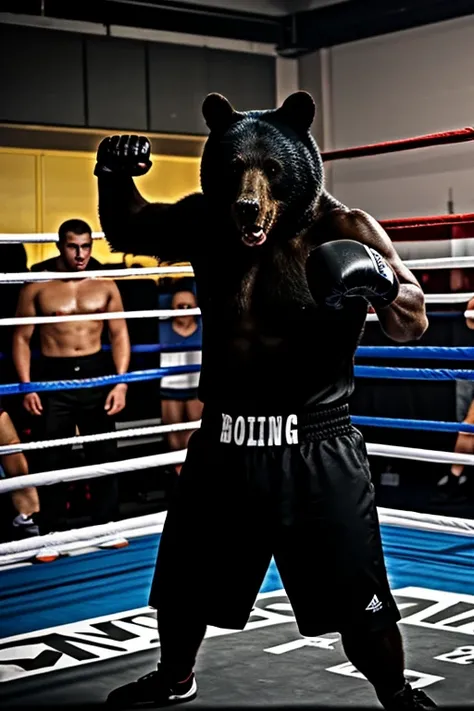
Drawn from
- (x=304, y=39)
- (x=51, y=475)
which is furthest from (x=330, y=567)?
(x=304, y=39)

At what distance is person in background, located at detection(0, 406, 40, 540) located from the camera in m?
4.79

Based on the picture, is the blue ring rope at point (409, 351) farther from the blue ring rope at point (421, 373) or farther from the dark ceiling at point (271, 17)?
the dark ceiling at point (271, 17)

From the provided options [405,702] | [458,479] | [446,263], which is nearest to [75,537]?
[446,263]

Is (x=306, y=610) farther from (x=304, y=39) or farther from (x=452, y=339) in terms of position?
(x=304, y=39)

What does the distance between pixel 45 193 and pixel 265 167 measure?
479 cm

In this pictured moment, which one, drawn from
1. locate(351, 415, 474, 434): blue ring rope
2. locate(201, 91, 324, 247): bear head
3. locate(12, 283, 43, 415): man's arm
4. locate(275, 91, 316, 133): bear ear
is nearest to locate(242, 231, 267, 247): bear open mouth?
locate(201, 91, 324, 247): bear head

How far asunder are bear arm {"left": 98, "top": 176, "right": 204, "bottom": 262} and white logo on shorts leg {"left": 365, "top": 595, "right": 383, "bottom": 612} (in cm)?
80

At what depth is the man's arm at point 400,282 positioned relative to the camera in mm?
2398

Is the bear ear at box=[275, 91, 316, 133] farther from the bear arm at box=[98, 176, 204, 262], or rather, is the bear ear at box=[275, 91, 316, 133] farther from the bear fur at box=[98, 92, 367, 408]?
the bear arm at box=[98, 176, 204, 262]

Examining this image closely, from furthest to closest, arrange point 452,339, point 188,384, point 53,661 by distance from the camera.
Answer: point 452,339 < point 188,384 < point 53,661

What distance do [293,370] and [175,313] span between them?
2155 mm

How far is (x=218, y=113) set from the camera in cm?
252

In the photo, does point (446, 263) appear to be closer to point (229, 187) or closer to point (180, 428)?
point (180, 428)

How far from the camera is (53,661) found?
315cm
